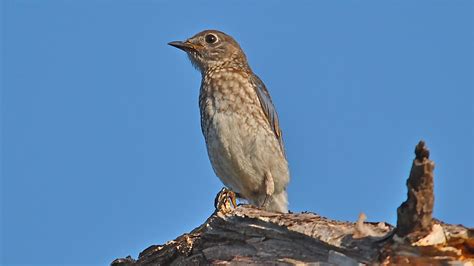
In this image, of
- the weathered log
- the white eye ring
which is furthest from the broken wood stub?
the white eye ring

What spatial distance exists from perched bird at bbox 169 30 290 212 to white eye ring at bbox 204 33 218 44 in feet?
2.75

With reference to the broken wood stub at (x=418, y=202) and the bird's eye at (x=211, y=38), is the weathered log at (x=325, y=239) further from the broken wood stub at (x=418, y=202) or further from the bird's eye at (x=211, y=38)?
the bird's eye at (x=211, y=38)

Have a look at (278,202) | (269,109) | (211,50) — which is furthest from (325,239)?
(211,50)

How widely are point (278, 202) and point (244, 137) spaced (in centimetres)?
112

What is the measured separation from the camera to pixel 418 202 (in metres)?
6.19

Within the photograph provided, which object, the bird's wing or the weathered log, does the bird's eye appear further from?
the weathered log

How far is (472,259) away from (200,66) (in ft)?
22.2

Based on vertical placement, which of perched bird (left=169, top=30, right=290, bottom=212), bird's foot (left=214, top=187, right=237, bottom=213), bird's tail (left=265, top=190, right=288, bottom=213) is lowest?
bird's foot (left=214, top=187, right=237, bottom=213)

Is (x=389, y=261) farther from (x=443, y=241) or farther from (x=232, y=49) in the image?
(x=232, y=49)

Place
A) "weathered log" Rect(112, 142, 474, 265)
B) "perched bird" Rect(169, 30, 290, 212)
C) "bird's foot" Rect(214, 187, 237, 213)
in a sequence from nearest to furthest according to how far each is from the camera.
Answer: "weathered log" Rect(112, 142, 474, 265) < "bird's foot" Rect(214, 187, 237, 213) < "perched bird" Rect(169, 30, 290, 212)

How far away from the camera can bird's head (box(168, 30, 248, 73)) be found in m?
13.0

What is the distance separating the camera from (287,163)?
11.9 metres

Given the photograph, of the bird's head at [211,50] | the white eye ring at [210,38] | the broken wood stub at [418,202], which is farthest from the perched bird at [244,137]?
the broken wood stub at [418,202]

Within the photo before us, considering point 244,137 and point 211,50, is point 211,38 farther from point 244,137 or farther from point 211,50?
point 244,137
